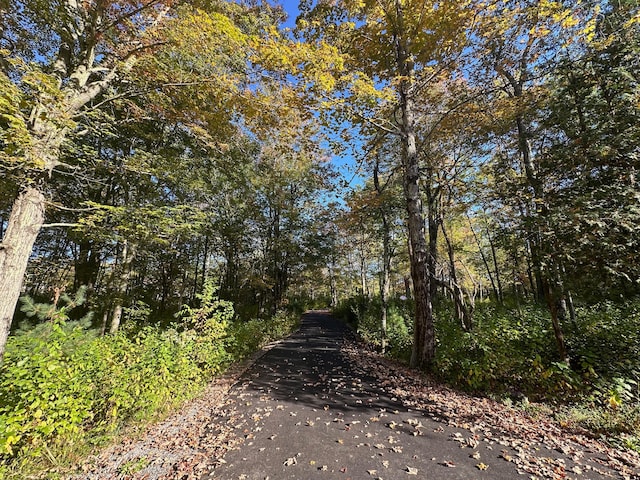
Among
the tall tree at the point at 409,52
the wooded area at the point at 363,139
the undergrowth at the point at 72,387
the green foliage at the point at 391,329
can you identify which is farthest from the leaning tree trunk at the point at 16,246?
the green foliage at the point at 391,329

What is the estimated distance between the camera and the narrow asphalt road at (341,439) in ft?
9.69

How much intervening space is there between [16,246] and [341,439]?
19.9 ft

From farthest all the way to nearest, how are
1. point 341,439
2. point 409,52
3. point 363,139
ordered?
point 363,139, point 409,52, point 341,439

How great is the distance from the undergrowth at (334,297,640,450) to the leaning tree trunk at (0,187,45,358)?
8201mm

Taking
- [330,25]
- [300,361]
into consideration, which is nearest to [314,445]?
[300,361]

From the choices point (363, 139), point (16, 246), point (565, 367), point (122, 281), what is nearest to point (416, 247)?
point (565, 367)

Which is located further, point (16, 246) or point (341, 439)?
point (16, 246)

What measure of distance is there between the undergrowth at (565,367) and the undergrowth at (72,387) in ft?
18.6

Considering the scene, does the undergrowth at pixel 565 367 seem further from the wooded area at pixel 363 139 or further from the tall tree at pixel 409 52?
the tall tree at pixel 409 52

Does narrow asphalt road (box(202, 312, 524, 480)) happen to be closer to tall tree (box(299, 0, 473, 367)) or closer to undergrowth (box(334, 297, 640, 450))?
undergrowth (box(334, 297, 640, 450))

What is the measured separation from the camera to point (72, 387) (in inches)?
121

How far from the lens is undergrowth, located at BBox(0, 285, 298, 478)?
2.75 metres

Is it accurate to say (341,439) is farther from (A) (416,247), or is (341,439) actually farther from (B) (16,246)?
(B) (16,246)

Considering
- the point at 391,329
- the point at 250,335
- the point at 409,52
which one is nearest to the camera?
the point at 409,52
